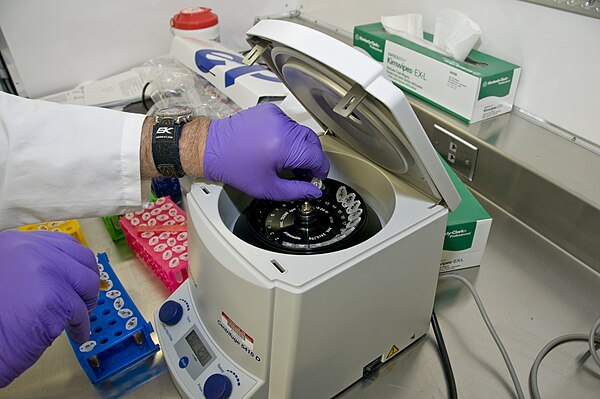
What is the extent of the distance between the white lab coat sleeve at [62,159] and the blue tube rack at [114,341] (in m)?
0.19

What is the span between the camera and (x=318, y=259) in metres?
0.64

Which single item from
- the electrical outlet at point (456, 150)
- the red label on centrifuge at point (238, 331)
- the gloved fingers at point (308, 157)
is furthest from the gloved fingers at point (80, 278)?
the electrical outlet at point (456, 150)

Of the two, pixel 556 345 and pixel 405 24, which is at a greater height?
Result: pixel 405 24

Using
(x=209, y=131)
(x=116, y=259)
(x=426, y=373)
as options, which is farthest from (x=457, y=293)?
(x=116, y=259)

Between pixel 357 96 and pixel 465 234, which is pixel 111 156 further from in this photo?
pixel 465 234

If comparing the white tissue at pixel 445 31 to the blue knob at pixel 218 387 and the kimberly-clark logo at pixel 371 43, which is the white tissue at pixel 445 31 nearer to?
the kimberly-clark logo at pixel 371 43

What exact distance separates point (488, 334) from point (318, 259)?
1.50 ft

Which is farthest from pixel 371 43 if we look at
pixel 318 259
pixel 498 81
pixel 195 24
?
pixel 318 259

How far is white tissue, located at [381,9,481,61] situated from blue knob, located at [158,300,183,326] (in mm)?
855

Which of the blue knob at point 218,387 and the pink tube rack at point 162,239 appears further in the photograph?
the pink tube rack at point 162,239

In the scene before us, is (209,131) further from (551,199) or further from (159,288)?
(551,199)

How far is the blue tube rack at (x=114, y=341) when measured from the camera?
0.81m

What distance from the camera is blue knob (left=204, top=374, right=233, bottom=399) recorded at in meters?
0.69

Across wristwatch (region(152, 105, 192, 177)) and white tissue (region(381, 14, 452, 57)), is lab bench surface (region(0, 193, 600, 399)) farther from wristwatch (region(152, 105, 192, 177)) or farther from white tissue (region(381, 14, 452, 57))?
white tissue (region(381, 14, 452, 57))
